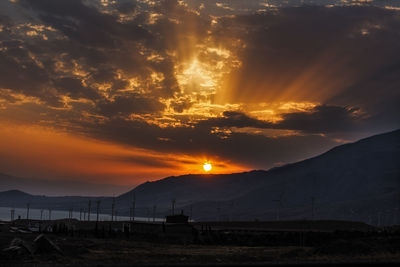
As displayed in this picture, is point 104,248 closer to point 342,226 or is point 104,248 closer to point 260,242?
point 260,242

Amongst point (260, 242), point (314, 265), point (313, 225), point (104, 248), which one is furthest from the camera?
point (313, 225)

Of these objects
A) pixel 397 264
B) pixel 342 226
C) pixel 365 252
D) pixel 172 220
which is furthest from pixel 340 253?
pixel 342 226

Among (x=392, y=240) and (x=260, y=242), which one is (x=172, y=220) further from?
(x=392, y=240)

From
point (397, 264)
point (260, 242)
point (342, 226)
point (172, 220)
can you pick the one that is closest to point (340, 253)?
point (397, 264)

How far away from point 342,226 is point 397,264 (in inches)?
6727

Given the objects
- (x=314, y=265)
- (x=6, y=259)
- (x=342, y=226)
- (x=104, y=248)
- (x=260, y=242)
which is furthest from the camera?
(x=342, y=226)

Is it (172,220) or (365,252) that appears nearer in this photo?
(365,252)

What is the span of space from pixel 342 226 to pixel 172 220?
81.0 meters

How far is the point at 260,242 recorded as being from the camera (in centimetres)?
9062

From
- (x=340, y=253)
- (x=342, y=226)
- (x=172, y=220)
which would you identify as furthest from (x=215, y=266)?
(x=342, y=226)

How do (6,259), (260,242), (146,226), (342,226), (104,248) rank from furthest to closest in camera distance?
(342,226) → (146,226) → (260,242) → (104,248) → (6,259)

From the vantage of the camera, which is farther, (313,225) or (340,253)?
(313,225)

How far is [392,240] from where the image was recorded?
2036 inches

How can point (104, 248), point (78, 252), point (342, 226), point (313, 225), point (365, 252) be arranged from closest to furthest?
point (365, 252) < point (78, 252) < point (104, 248) < point (342, 226) < point (313, 225)
